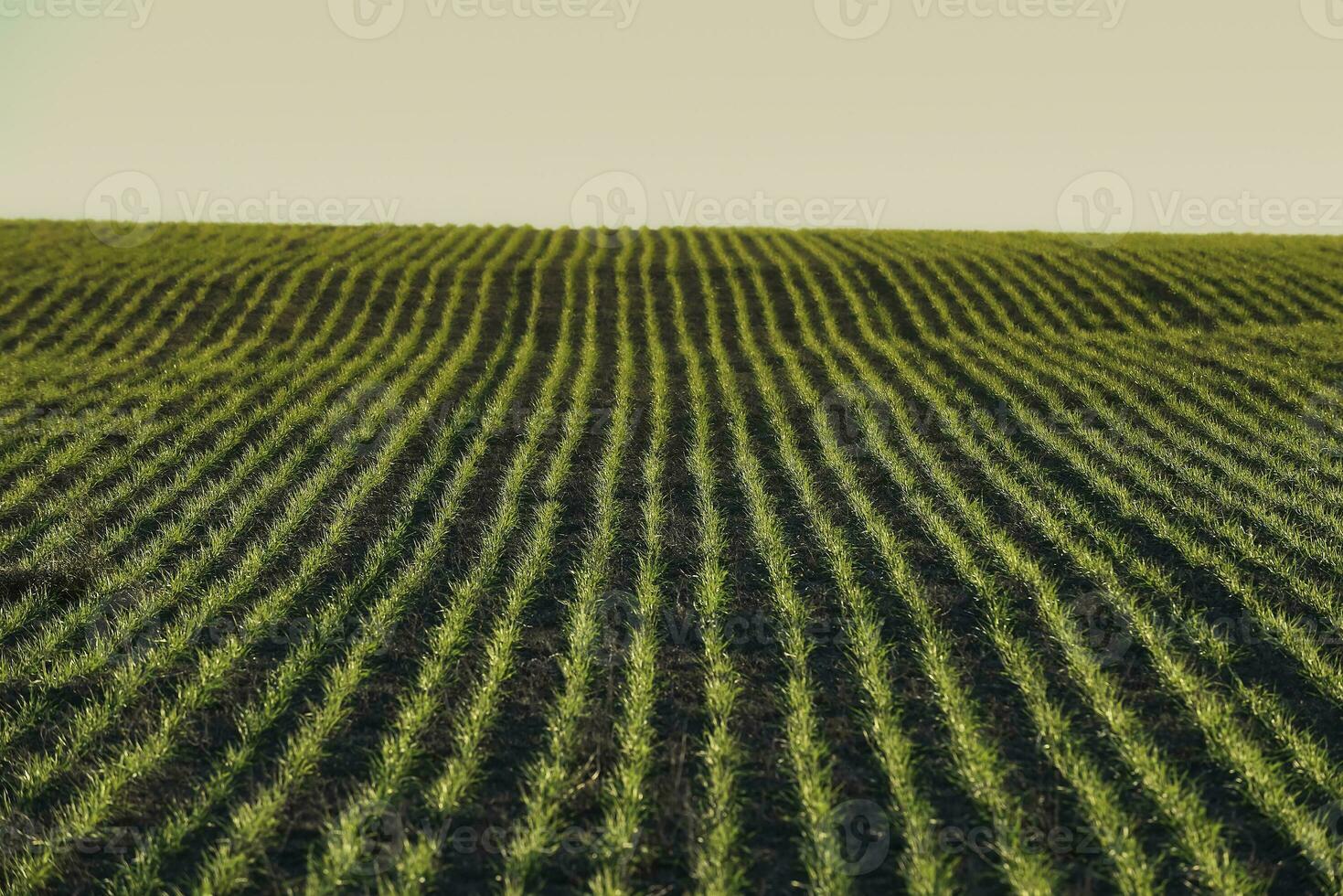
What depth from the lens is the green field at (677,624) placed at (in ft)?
17.2

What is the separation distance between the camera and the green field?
5.25 meters

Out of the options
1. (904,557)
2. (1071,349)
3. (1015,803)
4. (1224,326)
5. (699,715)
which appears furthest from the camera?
(1224,326)

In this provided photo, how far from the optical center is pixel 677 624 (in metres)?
7.88

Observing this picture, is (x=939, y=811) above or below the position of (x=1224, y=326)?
below

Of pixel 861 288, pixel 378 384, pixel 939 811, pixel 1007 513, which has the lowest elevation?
pixel 939 811

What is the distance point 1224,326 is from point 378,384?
2118 cm

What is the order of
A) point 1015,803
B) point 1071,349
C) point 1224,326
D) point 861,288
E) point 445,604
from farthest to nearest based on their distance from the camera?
1. point 861,288
2. point 1224,326
3. point 1071,349
4. point 445,604
5. point 1015,803

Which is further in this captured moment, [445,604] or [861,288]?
[861,288]

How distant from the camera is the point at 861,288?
25938mm

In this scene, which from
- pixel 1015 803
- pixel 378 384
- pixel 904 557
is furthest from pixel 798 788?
pixel 378 384

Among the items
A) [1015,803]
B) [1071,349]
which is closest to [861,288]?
[1071,349]

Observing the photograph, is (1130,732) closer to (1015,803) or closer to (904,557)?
(1015,803)

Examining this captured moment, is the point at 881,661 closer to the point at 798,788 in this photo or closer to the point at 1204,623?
the point at 798,788

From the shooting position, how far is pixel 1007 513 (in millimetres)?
10297
